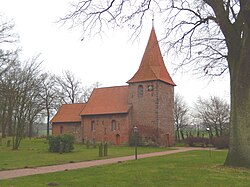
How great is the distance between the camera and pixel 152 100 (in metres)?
40.1

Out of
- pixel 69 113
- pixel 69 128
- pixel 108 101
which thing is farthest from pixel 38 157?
pixel 69 113

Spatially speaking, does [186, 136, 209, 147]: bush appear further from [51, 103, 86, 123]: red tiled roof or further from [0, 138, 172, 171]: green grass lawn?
[0, 138, 172, 171]: green grass lawn

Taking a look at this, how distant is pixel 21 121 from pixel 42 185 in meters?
23.1

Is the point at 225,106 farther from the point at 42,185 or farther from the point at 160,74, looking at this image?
the point at 42,185

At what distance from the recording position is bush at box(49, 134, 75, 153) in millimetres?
28053

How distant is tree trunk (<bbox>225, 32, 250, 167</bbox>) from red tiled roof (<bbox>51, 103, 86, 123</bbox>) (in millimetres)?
35695

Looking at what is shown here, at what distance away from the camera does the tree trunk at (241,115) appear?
506 inches

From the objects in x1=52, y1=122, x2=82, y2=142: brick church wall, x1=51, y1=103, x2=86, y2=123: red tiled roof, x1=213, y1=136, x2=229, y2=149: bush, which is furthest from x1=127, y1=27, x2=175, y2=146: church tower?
x1=51, y1=103, x2=86, y2=123: red tiled roof

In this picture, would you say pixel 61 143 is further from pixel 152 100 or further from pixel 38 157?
pixel 152 100

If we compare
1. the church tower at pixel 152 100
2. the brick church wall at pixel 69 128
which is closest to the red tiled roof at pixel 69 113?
the brick church wall at pixel 69 128

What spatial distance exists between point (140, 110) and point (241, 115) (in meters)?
28.0

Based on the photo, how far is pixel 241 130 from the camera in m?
13.0


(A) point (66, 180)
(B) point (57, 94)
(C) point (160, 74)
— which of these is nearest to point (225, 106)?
(C) point (160, 74)

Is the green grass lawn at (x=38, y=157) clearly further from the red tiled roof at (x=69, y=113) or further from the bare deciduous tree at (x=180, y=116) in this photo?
the bare deciduous tree at (x=180, y=116)
